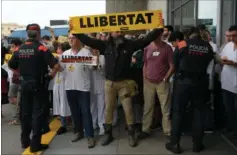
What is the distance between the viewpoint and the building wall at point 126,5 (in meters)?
21.2

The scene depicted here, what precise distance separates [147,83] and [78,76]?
1.21 metres

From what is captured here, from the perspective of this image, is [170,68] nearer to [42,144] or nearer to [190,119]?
[190,119]

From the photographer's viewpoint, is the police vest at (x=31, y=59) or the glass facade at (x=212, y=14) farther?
the glass facade at (x=212, y=14)

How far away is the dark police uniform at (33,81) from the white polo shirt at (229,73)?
282 cm

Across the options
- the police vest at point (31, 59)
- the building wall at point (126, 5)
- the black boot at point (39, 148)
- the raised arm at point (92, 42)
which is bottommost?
the black boot at point (39, 148)

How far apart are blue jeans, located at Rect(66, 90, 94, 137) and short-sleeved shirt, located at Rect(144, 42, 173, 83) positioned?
116cm

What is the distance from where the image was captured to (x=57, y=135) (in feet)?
19.3

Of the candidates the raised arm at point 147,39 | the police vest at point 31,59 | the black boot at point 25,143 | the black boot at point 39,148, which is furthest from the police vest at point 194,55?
the black boot at point 25,143

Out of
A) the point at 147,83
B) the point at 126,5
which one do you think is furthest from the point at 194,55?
the point at 126,5

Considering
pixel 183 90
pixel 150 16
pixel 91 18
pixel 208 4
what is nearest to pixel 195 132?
pixel 183 90

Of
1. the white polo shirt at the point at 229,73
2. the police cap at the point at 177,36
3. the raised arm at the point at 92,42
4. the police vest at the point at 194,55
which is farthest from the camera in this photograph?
the police cap at the point at 177,36

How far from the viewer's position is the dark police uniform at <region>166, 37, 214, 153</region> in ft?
15.3

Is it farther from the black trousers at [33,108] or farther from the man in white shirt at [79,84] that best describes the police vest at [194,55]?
the black trousers at [33,108]

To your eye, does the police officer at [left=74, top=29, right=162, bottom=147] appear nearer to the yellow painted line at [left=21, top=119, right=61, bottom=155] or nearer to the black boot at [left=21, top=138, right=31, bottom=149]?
the yellow painted line at [left=21, top=119, right=61, bottom=155]
